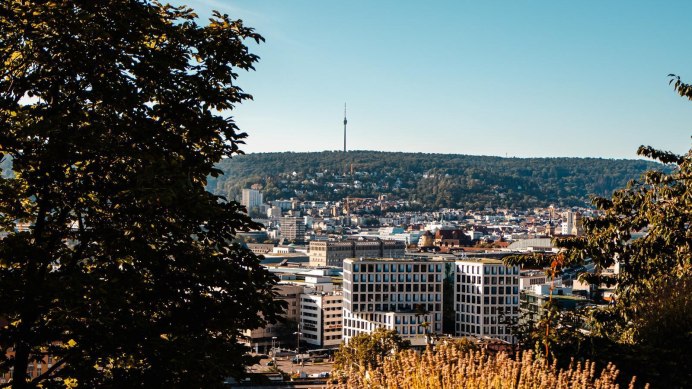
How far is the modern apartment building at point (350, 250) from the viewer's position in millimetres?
157500

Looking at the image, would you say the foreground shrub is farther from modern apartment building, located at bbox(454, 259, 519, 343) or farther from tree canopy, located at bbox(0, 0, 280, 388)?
modern apartment building, located at bbox(454, 259, 519, 343)

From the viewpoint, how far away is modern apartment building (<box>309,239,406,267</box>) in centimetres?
15750

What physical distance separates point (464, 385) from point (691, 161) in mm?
8781

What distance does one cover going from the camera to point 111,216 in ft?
28.6

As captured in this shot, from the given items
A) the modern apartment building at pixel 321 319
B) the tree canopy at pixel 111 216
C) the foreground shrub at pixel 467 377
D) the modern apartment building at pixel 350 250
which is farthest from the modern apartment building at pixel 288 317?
the foreground shrub at pixel 467 377

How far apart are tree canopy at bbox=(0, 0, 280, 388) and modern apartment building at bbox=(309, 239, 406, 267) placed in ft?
482

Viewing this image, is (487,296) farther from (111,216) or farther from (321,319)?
(111,216)

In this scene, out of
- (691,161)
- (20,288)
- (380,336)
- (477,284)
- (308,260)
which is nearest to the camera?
(20,288)

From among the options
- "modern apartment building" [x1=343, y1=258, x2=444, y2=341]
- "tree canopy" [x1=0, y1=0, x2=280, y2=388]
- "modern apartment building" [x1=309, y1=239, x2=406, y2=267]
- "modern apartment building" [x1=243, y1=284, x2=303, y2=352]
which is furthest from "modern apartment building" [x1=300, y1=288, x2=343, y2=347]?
"tree canopy" [x1=0, y1=0, x2=280, y2=388]

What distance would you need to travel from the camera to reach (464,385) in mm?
8047

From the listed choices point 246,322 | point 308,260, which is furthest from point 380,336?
point 308,260

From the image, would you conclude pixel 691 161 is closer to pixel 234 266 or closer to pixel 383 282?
pixel 234 266

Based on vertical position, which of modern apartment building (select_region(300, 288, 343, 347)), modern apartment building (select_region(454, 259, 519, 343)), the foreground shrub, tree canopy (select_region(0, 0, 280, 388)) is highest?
tree canopy (select_region(0, 0, 280, 388))

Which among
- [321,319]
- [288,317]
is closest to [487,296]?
[321,319]
